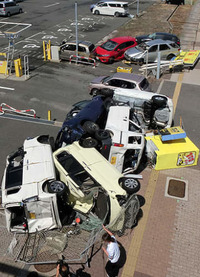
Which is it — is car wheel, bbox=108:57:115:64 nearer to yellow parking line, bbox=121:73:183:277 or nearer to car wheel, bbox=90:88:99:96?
car wheel, bbox=90:88:99:96

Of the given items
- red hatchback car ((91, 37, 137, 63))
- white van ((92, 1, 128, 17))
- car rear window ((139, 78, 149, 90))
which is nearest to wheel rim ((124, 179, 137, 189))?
car rear window ((139, 78, 149, 90))

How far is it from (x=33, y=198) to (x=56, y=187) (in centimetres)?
67

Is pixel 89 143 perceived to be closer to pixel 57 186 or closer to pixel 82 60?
pixel 57 186

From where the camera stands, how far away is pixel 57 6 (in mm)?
42000

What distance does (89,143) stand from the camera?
32.6 ft

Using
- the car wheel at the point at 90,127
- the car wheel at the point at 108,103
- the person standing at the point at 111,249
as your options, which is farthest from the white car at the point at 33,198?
the car wheel at the point at 108,103

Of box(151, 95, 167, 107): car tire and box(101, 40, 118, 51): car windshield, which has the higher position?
box(151, 95, 167, 107): car tire

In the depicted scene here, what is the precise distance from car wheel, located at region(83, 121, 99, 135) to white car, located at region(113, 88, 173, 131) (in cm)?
247

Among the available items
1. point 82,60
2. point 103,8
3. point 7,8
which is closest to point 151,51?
→ point 82,60

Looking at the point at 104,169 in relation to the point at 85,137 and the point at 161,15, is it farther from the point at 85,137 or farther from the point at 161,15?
the point at 161,15

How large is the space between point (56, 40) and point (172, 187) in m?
21.0

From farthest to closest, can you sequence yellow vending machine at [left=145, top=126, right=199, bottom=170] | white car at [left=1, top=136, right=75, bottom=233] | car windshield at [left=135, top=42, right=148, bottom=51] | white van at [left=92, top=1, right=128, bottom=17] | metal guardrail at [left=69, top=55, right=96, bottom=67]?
white van at [left=92, top=1, right=128, bottom=17], car windshield at [left=135, top=42, right=148, bottom=51], metal guardrail at [left=69, top=55, right=96, bottom=67], yellow vending machine at [left=145, top=126, right=199, bottom=170], white car at [left=1, top=136, right=75, bottom=233]

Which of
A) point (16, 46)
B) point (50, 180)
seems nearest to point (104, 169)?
point (50, 180)

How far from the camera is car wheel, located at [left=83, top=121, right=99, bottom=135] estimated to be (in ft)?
35.1
